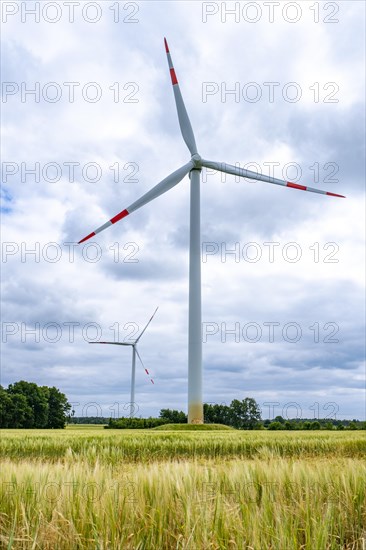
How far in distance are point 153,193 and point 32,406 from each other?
6192 centimetres

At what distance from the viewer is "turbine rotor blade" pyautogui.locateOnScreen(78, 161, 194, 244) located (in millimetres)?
32844

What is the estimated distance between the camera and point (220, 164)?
127 feet

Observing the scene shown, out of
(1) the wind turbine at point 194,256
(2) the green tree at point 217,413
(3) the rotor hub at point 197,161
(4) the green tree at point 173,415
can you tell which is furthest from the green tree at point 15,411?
(3) the rotor hub at point 197,161

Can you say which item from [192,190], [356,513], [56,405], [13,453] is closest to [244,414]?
[56,405]

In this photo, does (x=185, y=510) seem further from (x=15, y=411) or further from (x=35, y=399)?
(x=35, y=399)

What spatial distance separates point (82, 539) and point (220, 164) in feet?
122

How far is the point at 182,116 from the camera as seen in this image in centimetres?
3900

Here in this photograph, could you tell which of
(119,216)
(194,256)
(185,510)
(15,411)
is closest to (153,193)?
(119,216)

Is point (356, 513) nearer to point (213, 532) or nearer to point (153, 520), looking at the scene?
point (213, 532)

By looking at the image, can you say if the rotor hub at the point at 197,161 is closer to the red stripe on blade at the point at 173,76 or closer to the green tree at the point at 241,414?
the red stripe on blade at the point at 173,76

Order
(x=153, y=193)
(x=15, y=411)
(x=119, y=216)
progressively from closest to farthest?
(x=119, y=216), (x=153, y=193), (x=15, y=411)

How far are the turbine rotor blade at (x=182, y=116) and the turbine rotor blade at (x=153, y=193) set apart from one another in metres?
2.53

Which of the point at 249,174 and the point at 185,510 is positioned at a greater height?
the point at 249,174

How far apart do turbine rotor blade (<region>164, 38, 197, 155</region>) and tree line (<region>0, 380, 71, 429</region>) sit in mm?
53617
